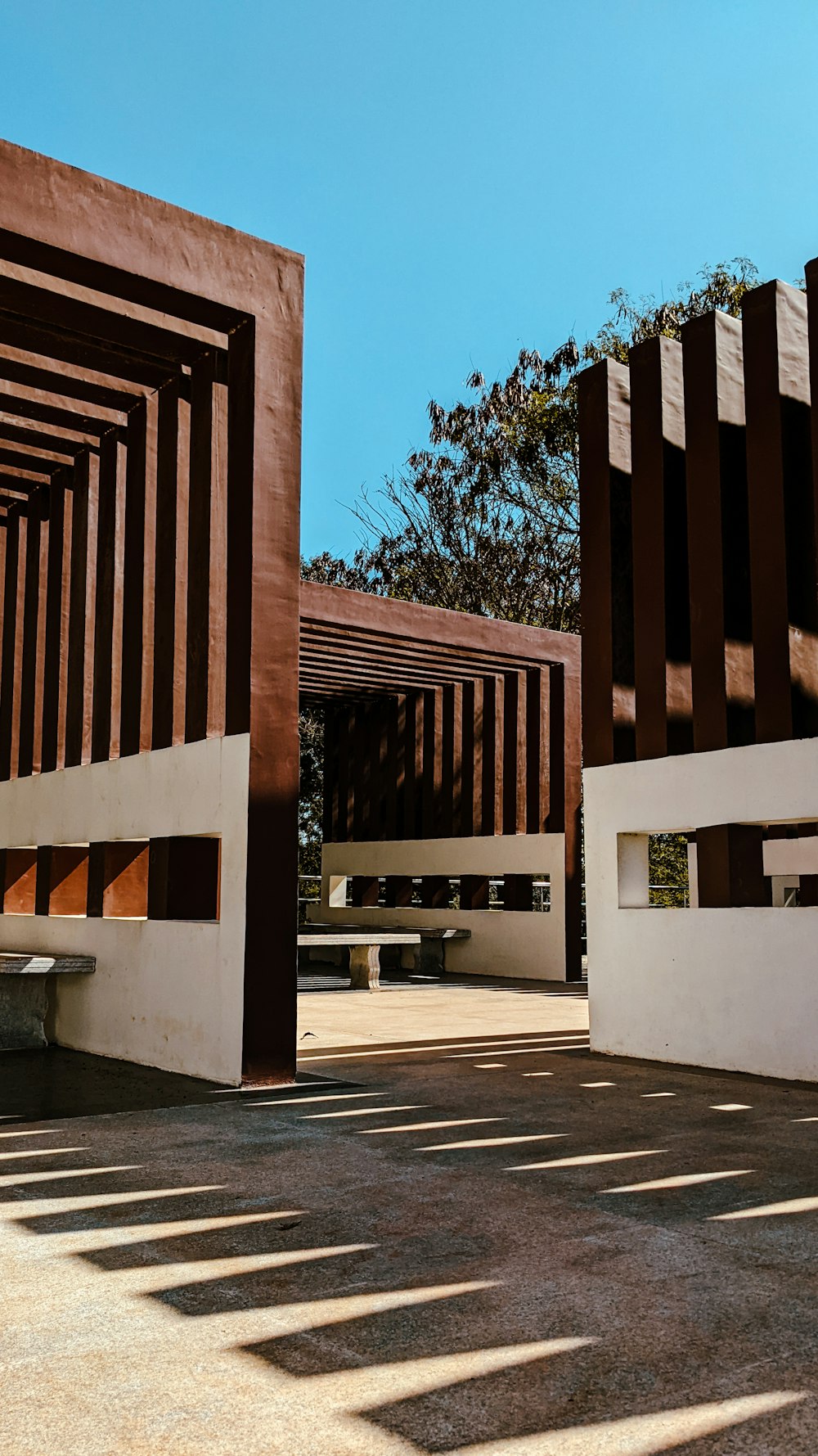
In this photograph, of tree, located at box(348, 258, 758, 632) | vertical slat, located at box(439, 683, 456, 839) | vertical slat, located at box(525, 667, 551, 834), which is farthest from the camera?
tree, located at box(348, 258, 758, 632)

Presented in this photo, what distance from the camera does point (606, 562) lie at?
8711mm

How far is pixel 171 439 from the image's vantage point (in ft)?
25.6

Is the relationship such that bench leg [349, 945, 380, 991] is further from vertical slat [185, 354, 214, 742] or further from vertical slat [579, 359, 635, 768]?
vertical slat [185, 354, 214, 742]

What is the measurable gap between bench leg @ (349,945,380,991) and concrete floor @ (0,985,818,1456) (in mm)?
6760

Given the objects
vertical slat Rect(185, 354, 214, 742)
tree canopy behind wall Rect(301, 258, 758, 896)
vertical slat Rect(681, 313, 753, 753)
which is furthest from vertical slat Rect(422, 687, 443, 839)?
vertical slat Rect(185, 354, 214, 742)

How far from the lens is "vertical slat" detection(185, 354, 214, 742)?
7.28 metres

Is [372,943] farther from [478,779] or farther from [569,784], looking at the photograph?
[478,779]

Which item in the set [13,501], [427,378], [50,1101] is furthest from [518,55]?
[50,1101]

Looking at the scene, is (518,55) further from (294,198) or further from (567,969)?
(567,969)

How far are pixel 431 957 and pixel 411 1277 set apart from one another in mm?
12951

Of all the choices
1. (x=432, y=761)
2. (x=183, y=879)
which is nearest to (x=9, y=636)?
(x=183, y=879)

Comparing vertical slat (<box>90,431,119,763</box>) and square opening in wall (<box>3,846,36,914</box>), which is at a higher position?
vertical slat (<box>90,431,119,763</box>)

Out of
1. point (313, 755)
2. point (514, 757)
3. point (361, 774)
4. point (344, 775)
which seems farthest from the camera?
point (313, 755)

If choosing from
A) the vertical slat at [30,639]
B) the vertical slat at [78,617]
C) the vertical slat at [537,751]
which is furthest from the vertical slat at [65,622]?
the vertical slat at [537,751]
